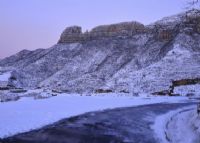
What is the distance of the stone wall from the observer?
128m

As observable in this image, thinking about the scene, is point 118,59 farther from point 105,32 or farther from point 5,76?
point 105,32

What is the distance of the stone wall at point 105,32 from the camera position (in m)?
128

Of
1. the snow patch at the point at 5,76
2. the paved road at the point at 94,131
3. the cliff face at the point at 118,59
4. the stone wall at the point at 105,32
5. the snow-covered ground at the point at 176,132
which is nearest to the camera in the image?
the paved road at the point at 94,131

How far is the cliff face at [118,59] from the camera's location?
7456 centimetres

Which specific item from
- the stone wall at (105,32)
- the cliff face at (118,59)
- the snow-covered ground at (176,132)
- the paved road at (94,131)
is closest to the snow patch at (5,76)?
the cliff face at (118,59)

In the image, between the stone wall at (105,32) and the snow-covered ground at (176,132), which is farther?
the stone wall at (105,32)

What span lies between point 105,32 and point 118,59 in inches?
1326

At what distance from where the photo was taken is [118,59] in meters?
102

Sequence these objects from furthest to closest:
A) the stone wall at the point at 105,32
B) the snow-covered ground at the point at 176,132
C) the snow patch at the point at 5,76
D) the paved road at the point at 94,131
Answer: the stone wall at the point at 105,32, the snow patch at the point at 5,76, the snow-covered ground at the point at 176,132, the paved road at the point at 94,131

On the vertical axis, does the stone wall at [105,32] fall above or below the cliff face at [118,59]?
above

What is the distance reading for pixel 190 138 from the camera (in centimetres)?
1589

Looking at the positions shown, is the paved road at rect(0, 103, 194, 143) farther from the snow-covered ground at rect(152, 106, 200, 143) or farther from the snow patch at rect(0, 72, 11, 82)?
the snow patch at rect(0, 72, 11, 82)

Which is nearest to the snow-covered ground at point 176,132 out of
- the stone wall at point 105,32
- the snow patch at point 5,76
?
the snow patch at point 5,76

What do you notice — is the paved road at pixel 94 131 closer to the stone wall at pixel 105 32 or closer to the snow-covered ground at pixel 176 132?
the snow-covered ground at pixel 176 132
